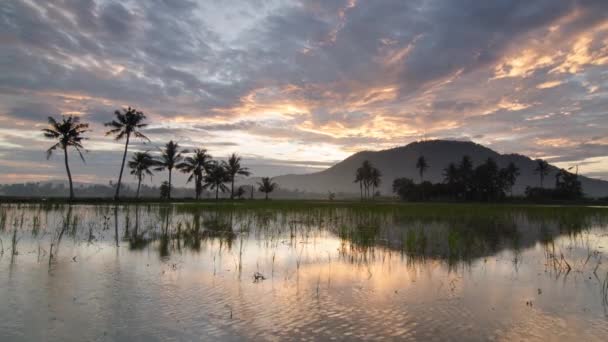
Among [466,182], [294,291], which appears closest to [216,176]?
[466,182]

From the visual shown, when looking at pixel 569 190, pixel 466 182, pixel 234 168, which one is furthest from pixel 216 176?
pixel 569 190

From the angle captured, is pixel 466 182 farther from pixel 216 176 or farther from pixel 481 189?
pixel 216 176

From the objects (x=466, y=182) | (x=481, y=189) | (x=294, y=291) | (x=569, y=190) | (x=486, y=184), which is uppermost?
(x=466, y=182)

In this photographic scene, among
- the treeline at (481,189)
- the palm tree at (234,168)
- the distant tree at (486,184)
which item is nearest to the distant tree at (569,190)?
the treeline at (481,189)

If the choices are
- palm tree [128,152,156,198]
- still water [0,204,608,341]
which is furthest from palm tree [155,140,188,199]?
still water [0,204,608,341]

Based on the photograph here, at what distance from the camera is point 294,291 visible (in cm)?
720

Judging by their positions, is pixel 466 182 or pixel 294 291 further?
pixel 466 182

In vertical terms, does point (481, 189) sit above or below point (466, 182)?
below

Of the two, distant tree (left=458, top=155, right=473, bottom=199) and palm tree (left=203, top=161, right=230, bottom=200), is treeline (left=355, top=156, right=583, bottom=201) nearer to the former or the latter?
distant tree (left=458, top=155, right=473, bottom=199)

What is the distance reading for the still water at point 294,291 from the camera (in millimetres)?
5102

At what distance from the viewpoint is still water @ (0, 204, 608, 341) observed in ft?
16.7

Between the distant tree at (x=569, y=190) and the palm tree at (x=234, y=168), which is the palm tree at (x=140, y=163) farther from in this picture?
the distant tree at (x=569, y=190)

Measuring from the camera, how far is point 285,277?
8.42m

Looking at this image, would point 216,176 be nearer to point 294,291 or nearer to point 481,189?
point 481,189
